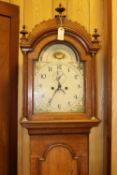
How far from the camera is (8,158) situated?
5.47 feet

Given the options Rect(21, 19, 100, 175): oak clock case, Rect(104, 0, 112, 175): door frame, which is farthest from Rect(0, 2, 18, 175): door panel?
Rect(104, 0, 112, 175): door frame

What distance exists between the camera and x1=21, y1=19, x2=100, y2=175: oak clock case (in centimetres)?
133

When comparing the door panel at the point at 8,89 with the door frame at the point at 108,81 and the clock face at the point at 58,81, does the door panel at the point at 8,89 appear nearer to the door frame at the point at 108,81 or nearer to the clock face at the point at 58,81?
the clock face at the point at 58,81

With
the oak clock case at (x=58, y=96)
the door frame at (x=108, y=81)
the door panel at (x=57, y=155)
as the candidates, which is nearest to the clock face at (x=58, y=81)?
the oak clock case at (x=58, y=96)

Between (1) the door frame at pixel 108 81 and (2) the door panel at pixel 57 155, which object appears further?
(1) the door frame at pixel 108 81

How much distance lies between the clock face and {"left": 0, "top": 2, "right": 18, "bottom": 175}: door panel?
0.38 m

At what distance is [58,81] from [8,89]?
1.45ft

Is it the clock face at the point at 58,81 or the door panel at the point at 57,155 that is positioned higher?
the clock face at the point at 58,81

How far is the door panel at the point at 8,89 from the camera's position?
1.65m

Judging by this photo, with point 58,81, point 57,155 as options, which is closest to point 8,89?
point 58,81

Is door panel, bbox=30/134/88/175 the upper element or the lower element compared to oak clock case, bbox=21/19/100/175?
lower

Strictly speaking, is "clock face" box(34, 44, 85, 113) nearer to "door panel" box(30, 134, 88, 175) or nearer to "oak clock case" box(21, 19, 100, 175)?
"oak clock case" box(21, 19, 100, 175)

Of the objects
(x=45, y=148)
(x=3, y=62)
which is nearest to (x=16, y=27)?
(x=3, y=62)

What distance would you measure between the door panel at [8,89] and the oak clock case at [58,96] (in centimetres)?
37
